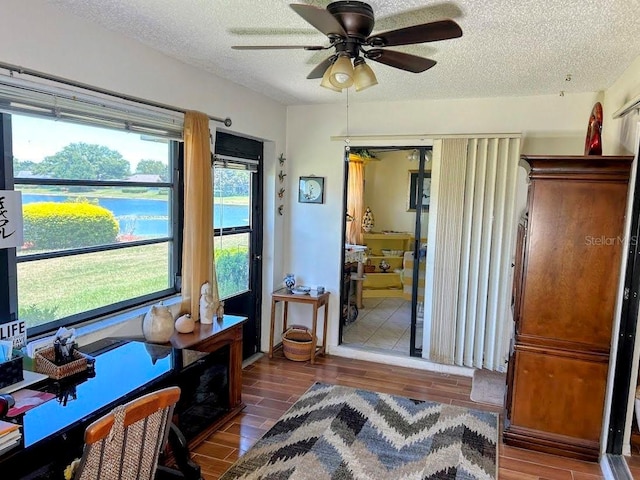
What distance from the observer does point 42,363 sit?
7.00 feet

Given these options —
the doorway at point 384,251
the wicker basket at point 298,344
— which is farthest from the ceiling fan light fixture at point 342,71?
the wicker basket at point 298,344

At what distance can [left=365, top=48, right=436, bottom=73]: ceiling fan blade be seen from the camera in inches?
84.4

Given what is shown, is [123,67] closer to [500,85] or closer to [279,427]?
[279,427]

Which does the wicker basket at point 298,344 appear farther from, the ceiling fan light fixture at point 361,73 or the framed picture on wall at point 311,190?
the ceiling fan light fixture at point 361,73

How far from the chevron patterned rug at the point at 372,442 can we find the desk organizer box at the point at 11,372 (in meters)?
1.17

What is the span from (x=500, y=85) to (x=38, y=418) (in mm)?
3511

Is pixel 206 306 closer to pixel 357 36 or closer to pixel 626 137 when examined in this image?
pixel 357 36

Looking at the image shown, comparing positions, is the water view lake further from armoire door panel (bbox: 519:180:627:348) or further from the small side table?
armoire door panel (bbox: 519:180:627:348)

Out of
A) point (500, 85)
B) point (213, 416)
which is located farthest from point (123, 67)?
point (500, 85)

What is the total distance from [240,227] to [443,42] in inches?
94.0

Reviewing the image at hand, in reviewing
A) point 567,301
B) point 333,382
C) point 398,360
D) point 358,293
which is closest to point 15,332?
point 333,382

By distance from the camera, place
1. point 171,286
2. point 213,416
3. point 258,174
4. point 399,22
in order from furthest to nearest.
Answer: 1. point 258,174
2. point 171,286
3. point 213,416
4. point 399,22

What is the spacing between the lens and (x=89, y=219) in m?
2.73

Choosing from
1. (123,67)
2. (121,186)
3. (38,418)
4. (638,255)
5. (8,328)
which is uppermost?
(123,67)
